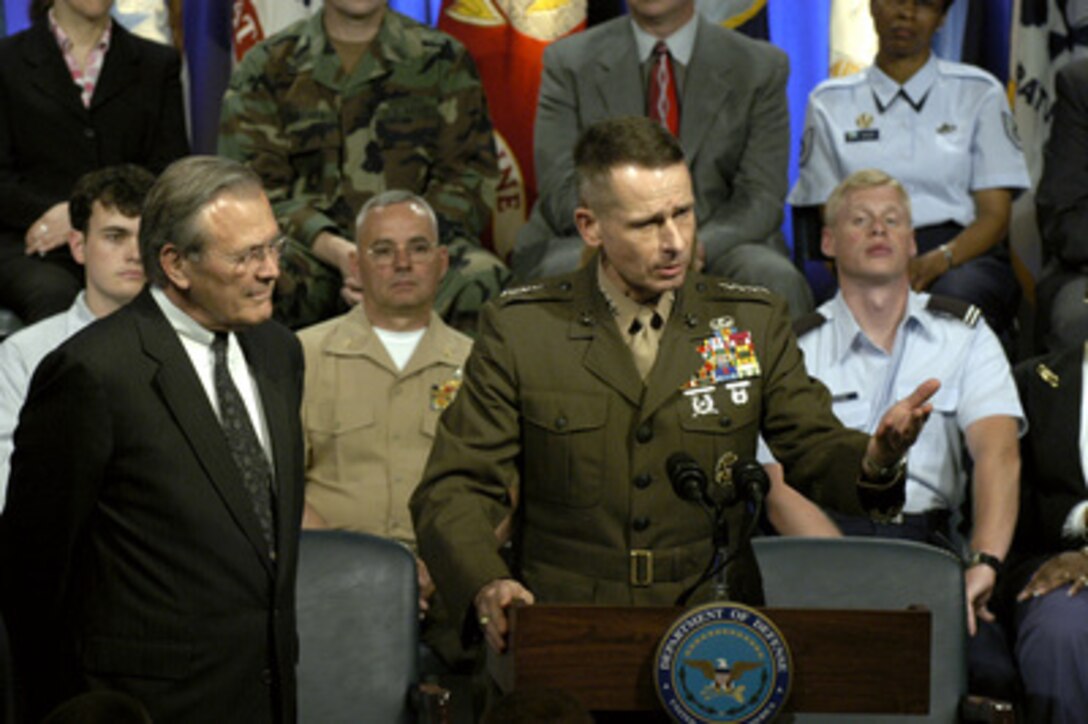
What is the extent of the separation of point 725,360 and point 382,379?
1.90m

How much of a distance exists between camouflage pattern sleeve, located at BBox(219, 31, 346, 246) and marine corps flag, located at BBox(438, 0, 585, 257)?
789mm

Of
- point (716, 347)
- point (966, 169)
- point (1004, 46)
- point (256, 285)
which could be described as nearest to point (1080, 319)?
point (966, 169)

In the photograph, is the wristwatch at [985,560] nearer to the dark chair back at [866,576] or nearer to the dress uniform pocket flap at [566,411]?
the dark chair back at [866,576]

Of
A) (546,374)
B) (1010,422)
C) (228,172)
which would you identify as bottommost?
(1010,422)

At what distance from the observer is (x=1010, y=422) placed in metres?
4.42

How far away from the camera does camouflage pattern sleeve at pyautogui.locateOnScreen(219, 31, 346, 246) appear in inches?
212

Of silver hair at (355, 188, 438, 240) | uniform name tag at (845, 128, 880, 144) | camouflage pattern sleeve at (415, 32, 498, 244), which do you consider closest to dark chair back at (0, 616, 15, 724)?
silver hair at (355, 188, 438, 240)

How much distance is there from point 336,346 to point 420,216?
0.46 metres

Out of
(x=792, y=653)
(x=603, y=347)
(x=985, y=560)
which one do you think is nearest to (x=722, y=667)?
(x=792, y=653)

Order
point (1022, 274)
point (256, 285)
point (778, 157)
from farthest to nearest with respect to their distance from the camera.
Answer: point (1022, 274) → point (778, 157) → point (256, 285)

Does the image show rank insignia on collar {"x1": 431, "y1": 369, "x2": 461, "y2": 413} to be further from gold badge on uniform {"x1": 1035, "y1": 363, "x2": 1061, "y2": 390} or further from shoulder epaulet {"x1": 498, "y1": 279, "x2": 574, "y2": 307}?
shoulder epaulet {"x1": 498, "y1": 279, "x2": 574, "y2": 307}

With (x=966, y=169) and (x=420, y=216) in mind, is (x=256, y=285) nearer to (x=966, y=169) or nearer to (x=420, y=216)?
(x=420, y=216)

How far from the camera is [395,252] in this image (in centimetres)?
488

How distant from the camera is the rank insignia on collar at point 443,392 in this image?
4695 millimetres
